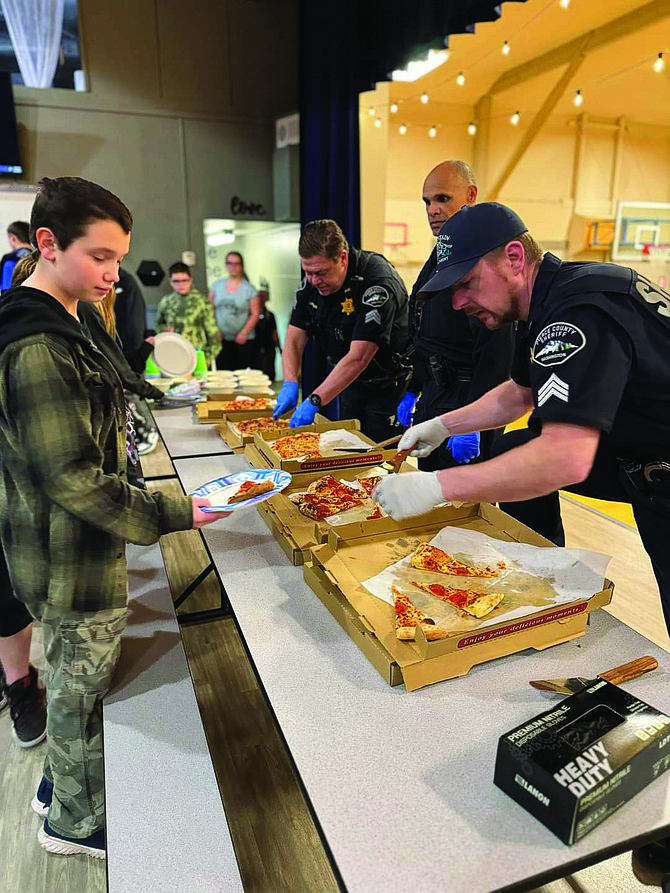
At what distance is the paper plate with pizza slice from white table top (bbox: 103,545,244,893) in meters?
0.45

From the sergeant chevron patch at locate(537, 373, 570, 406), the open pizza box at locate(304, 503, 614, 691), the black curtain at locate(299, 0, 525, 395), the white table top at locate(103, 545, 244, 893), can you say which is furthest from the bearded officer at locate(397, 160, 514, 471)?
the black curtain at locate(299, 0, 525, 395)

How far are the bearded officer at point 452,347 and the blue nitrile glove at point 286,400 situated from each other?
0.60 metres

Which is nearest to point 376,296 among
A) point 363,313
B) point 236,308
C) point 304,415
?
point 363,313

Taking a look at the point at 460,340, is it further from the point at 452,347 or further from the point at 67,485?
the point at 67,485

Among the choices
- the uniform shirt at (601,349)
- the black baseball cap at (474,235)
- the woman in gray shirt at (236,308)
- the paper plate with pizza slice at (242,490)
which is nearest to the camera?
the uniform shirt at (601,349)

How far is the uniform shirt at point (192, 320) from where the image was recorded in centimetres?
478

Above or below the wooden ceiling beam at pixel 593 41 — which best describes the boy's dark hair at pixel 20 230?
below

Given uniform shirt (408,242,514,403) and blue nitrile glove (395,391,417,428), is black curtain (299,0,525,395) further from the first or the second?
blue nitrile glove (395,391,417,428)

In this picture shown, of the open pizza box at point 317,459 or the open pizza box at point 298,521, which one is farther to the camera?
the open pizza box at point 317,459

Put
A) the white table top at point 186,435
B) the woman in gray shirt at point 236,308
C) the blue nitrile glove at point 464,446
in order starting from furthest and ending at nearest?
the woman in gray shirt at point 236,308 → the white table top at point 186,435 → the blue nitrile glove at point 464,446

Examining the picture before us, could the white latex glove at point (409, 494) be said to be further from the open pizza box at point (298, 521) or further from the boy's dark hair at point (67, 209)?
the boy's dark hair at point (67, 209)

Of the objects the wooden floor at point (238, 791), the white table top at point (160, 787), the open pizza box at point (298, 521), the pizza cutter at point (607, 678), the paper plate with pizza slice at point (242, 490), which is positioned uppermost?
the paper plate with pizza slice at point (242, 490)

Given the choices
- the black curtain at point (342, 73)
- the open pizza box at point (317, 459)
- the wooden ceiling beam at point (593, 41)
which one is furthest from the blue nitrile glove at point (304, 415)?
the wooden ceiling beam at point (593, 41)

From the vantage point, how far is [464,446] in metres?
2.30
